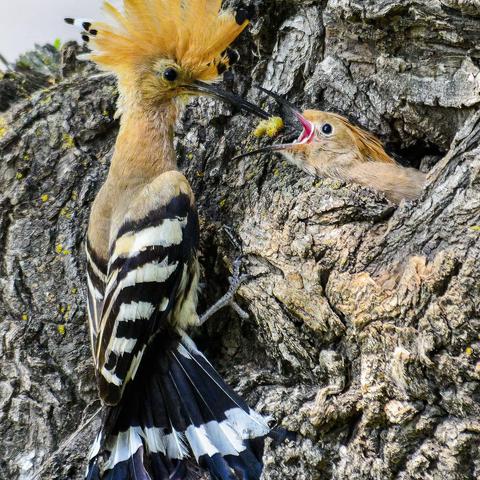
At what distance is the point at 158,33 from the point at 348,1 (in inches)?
35.0

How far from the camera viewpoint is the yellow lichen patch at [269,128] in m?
3.05

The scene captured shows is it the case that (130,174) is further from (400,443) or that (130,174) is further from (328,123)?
(400,443)

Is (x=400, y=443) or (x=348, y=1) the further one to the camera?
(x=348, y=1)

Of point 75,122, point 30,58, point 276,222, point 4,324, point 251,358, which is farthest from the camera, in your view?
point 30,58

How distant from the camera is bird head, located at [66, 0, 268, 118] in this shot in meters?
3.01

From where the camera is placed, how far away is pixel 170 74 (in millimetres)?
3264

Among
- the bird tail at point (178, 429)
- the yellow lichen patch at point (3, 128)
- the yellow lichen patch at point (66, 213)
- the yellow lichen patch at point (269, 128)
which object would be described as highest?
the yellow lichen patch at point (269, 128)

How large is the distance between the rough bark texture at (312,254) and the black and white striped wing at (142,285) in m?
0.15

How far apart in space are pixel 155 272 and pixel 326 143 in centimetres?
99

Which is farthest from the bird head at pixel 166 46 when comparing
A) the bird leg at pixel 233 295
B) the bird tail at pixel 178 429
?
the bird tail at pixel 178 429

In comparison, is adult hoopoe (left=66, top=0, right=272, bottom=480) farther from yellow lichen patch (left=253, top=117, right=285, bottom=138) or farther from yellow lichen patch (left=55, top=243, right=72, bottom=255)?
yellow lichen patch (left=55, top=243, right=72, bottom=255)

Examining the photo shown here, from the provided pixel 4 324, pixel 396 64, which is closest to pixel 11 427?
pixel 4 324

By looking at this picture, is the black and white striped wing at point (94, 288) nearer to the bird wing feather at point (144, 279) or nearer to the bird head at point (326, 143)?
the bird wing feather at point (144, 279)

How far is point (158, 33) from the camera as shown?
316 cm
